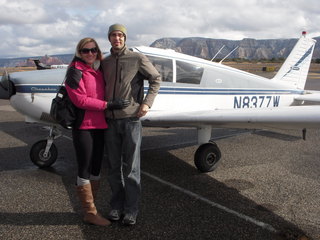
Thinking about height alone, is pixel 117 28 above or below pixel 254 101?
above

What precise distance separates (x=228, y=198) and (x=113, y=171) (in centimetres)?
159

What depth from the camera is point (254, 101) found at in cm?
604

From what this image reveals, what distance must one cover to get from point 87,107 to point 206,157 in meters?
2.55

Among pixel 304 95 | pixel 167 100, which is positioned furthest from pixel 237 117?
pixel 304 95

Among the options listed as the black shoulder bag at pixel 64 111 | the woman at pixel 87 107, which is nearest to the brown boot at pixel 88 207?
the woman at pixel 87 107

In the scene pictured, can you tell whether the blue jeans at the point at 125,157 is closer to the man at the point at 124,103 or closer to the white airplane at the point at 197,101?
the man at the point at 124,103

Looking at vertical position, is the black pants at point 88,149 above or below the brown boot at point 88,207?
above

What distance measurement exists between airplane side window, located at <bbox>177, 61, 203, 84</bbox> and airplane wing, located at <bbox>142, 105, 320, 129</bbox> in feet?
2.62

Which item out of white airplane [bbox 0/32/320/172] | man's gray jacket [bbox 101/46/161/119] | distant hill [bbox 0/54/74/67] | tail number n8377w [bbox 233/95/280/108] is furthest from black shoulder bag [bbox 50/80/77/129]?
tail number n8377w [bbox 233/95/280/108]

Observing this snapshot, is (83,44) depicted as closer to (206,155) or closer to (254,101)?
(206,155)

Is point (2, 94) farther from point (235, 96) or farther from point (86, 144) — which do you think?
point (235, 96)

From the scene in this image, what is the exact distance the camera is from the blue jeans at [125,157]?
2.86 meters

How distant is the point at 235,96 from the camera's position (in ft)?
18.7

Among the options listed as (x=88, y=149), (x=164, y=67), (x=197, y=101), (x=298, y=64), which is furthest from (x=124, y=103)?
(x=298, y=64)
